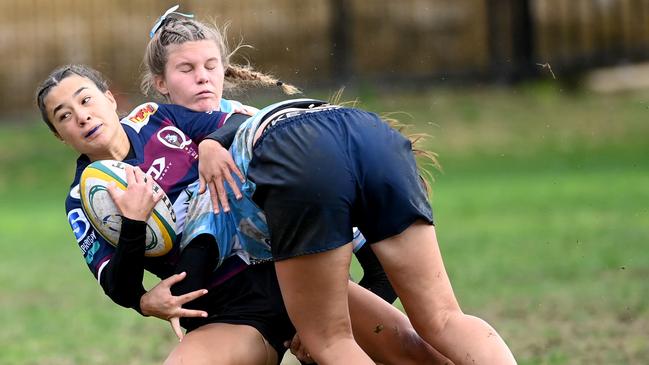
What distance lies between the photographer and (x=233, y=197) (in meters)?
3.99

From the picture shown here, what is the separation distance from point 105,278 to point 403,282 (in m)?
1.03

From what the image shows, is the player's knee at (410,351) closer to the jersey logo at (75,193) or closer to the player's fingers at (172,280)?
the player's fingers at (172,280)

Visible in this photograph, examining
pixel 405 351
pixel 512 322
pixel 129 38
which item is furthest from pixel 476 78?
pixel 405 351

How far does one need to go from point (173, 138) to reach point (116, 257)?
536 mm

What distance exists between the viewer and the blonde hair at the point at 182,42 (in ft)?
14.8

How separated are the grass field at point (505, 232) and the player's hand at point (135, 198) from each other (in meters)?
2.40

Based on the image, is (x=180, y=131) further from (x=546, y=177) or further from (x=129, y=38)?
(x=129, y=38)

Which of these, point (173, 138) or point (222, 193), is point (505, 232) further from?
point (222, 193)

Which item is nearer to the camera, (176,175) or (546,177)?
(176,175)

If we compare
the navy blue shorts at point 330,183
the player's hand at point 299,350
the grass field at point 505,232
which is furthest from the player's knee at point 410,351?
the grass field at point 505,232

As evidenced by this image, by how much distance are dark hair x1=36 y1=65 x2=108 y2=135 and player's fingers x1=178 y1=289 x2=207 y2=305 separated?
31.4 inches

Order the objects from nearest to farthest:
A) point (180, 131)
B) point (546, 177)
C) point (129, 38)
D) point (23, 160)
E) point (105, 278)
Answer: point (105, 278) → point (180, 131) → point (546, 177) → point (23, 160) → point (129, 38)

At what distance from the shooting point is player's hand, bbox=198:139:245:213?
3900mm

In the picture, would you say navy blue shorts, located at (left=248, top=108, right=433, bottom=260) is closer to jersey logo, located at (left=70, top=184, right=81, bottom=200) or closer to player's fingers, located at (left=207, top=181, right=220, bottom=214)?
player's fingers, located at (left=207, top=181, right=220, bottom=214)
